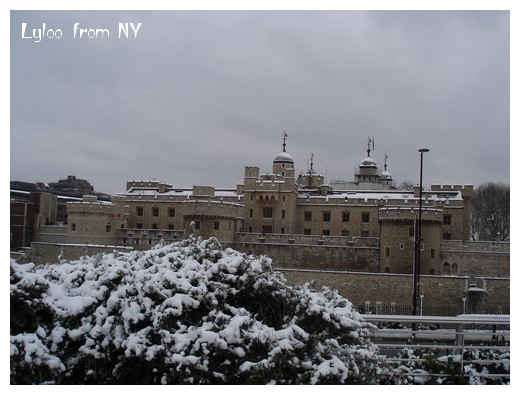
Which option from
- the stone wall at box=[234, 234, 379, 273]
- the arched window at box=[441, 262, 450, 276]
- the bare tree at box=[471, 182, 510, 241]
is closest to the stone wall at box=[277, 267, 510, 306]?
the arched window at box=[441, 262, 450, 276]

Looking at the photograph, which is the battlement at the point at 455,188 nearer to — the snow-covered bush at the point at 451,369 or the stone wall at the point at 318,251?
the stone wall at the point at 318,251

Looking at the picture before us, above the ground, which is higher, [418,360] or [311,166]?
[311,166]

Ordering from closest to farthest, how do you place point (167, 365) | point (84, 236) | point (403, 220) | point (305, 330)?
point (167, 365) → point (305, 330) → point (403, 220) → point (84, 236)

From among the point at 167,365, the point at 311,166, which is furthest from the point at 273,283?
the point at 311,166

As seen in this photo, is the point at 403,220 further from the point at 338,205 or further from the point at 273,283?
the point at 273,283

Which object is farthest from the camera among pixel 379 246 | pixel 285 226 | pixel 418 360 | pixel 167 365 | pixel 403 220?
pixel 285 226

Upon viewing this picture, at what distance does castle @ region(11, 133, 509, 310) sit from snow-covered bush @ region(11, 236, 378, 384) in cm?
2110

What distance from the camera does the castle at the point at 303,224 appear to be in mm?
29250

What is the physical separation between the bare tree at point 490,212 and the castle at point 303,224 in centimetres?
182

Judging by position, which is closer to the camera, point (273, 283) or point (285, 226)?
point (273, 283)

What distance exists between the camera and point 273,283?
21.2 ft

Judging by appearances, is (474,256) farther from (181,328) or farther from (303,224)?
(181,328)

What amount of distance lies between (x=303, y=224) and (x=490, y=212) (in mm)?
12386

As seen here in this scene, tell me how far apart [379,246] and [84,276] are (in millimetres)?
25783
